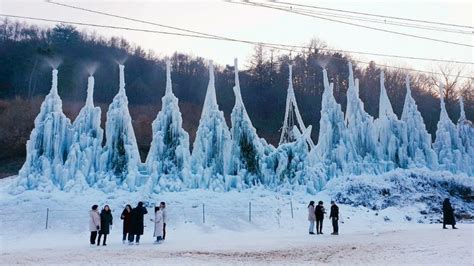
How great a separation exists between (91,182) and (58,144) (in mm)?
2729

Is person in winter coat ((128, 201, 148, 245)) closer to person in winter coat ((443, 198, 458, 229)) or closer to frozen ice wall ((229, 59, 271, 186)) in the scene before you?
frozen ice wall ((229, 59, 271, 186))

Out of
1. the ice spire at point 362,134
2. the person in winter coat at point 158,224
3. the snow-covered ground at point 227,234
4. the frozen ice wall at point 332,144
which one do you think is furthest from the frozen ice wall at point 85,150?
the ice spire at point 362,134

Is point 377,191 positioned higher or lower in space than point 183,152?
lower

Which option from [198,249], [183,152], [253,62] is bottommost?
[198,249]

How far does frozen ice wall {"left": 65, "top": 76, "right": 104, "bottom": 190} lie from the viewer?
26.6m

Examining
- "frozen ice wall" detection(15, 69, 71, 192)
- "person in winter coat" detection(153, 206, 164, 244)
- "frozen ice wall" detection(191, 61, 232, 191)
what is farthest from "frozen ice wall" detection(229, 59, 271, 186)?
"person in winter coat" detection(153, 206, 164, 244)

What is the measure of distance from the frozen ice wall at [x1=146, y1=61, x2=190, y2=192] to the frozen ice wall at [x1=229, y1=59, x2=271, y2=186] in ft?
10.1

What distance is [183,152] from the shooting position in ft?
93.5

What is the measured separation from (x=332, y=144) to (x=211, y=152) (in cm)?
873

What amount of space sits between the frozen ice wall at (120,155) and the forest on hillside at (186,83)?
22.3m

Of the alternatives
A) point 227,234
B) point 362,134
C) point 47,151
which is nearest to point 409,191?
point 362,134

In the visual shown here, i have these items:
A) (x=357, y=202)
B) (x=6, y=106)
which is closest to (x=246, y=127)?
(x=357, y=202)

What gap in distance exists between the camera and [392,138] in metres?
34.8

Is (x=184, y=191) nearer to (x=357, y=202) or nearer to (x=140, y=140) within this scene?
(x=357, y=202)
